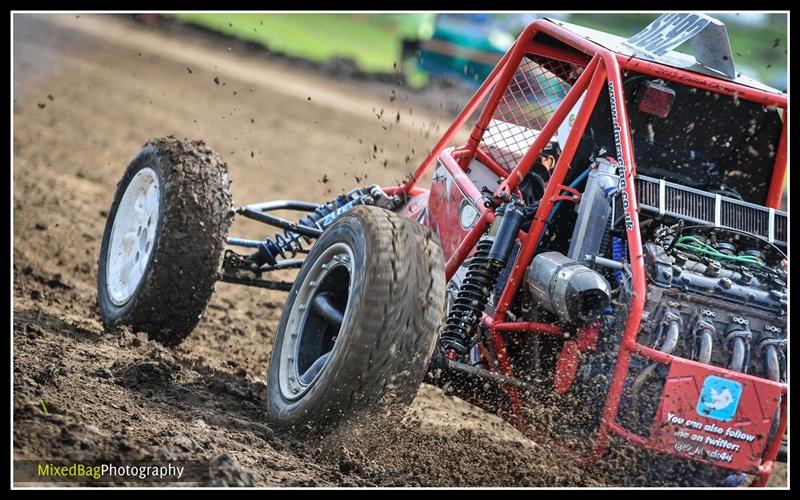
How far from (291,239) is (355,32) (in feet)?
63.0

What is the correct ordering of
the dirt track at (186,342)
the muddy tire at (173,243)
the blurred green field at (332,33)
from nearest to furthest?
the dirt track at (186,342) < the muddy tire at (173,243) < the blurred green field at (332,33)

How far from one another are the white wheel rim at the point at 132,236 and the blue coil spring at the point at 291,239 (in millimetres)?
625

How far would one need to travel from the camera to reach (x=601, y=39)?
5.07 metres

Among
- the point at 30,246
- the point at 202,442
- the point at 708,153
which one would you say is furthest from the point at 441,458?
the point at 30,246

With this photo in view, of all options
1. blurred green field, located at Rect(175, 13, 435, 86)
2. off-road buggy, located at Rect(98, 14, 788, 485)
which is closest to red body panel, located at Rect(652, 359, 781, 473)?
off-road buggy, located at Rect(98, 14, 788, 485)

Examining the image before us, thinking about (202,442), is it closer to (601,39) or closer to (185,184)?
(185,184)

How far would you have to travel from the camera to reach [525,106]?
18.5ft

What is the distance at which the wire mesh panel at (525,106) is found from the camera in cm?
550

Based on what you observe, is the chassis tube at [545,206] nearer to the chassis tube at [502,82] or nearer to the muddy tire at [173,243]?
the chassis tube at [502,82]

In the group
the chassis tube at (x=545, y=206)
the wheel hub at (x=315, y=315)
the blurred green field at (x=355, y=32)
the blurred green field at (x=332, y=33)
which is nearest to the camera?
the wheel hub at (x=315, y=315)

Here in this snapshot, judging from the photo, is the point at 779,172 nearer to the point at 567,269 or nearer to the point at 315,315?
the point at 567,269

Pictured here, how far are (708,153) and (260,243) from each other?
7.67ft

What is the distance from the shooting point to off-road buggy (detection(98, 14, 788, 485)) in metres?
3.85

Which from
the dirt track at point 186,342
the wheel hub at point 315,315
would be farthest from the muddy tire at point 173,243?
the wheel hub at point 315,315
